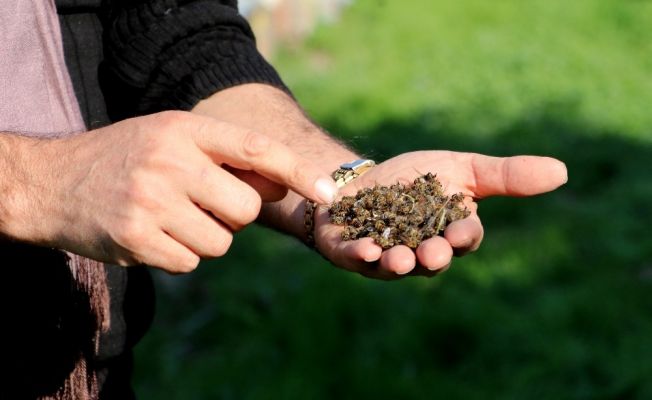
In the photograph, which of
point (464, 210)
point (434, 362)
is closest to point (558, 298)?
point (434, 362)

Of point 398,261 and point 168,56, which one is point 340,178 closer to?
point 398,261

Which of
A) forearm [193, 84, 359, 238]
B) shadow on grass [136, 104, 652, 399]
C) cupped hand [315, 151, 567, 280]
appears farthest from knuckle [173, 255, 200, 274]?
shadow on grass [136, 104, 652, 399]

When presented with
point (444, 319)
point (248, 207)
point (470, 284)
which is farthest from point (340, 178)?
point (470, 284)

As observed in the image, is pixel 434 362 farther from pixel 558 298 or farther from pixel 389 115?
pixel 389 115

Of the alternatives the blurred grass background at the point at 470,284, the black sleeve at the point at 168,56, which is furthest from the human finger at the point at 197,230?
the blurred grass background at the point at 470,284

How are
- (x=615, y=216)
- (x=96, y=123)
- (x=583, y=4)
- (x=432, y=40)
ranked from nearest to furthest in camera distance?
(x=96, y=123), (x=615, y=216), (x=432, y=40), (x=583, y=4)

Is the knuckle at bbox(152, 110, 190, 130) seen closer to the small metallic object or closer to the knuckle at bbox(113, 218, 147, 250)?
the knuckle at bbox(113, 218, 147, 250)

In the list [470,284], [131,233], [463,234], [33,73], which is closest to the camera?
[131,233]
